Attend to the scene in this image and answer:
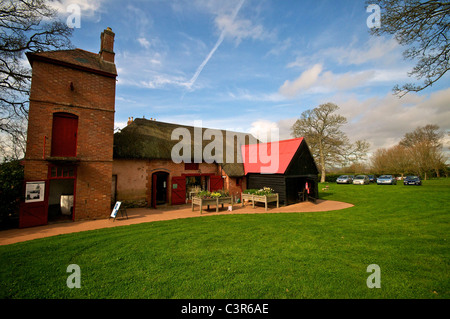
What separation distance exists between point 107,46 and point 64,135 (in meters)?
6.12

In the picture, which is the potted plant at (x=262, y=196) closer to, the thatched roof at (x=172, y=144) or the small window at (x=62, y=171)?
the thatched roof at (x=172, y=144)

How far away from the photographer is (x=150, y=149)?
46.4 feet

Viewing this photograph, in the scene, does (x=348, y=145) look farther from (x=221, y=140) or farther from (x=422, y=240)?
(x=422, y=240)

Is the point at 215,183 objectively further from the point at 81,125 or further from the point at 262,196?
the point at 81,125

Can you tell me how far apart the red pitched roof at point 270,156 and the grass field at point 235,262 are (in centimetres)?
688

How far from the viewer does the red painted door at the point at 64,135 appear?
31.8 feet

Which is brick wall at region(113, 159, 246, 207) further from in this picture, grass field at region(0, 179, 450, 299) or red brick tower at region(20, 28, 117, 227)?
grass field at region(0, 179, 450, 299)

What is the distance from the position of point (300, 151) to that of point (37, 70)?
656 inches

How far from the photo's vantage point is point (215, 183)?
654 inches

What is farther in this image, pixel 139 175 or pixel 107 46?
pixel 139 175

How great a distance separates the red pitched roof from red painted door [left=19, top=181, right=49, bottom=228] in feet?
42.5

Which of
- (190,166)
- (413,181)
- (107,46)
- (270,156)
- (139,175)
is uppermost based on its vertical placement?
(107,46)

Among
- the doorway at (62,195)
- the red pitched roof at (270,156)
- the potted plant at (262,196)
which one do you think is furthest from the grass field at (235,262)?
the red pitched roof at (270,156)

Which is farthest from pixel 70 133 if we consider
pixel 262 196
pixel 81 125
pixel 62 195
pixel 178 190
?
pixel 262 196
